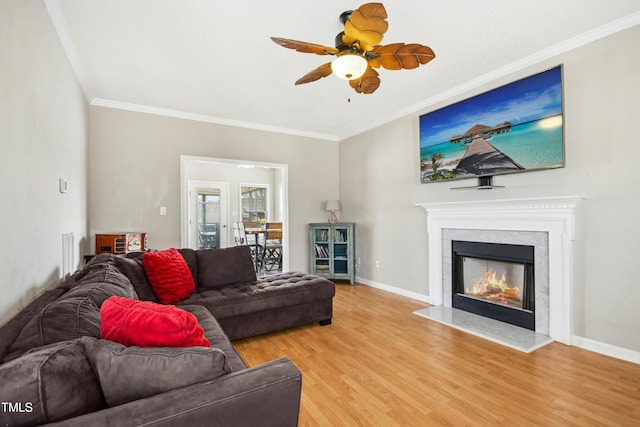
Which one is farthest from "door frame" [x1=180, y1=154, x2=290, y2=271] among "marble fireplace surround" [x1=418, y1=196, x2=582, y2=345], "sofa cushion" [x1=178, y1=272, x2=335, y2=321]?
"marble fireplace surround" [x1=418, y1=196, x2=582, y2=345]

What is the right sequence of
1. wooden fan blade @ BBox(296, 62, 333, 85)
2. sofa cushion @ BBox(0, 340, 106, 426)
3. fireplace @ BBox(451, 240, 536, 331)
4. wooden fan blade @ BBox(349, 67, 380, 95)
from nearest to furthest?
sofa cushion @ BBox(0, 340, 106, 426)
wooden fan blade @ BBox(296, 62, 333, 85)
wooden fan blade @ BBox(349, 67, 380, 95)
fireplace @ BBox(451, 240, 536, 331)

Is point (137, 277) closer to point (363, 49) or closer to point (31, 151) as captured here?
point (31, 151)

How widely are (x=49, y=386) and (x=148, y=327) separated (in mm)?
298

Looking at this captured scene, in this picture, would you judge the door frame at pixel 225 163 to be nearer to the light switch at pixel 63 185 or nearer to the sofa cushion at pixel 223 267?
the sofa cushion at pixel 223 267

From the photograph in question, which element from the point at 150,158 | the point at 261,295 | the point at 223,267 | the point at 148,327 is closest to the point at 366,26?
the point at 148,327

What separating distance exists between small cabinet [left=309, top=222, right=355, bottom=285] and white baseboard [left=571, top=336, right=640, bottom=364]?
10.1ft

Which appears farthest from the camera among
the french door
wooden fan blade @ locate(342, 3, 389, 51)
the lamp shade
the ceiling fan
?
the french door

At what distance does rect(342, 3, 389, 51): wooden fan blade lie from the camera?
1.79 meters

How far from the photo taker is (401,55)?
2223 mm

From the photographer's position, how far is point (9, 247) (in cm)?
160

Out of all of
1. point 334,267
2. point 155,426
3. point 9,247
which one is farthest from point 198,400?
point 334,267

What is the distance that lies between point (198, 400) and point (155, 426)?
0.12 meters

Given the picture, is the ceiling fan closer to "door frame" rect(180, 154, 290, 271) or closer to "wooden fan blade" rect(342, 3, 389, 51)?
"wooden fan blade" rect(342, 3, 389, 51)

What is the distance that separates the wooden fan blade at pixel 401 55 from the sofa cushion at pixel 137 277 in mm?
2585
